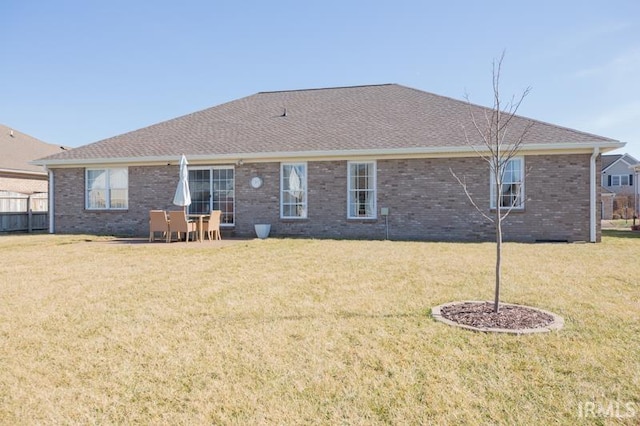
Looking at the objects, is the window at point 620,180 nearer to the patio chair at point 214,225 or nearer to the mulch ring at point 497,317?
the patio chair at point 214,225

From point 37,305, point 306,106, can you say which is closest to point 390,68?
point 306,106

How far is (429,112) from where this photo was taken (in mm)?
16953

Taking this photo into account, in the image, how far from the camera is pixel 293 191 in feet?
50.7

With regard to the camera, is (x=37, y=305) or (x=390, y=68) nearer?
(x=37, y=305)

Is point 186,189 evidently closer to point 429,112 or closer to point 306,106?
point 306,106

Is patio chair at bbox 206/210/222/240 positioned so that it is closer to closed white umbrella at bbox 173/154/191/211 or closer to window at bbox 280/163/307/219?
closed white umbrella at bbox 173/154/191/211

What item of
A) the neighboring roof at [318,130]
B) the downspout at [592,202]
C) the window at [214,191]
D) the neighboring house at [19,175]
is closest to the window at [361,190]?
the neighboring roof at [318,130]

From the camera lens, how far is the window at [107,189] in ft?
55.8

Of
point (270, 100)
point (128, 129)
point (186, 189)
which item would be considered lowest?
point (186, 189)

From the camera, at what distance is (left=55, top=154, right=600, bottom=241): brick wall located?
1334 centimetres

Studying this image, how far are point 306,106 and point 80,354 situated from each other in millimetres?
17159

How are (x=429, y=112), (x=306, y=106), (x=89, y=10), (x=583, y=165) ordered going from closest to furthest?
(x=583, y=165) → (x=89, y=10) → (x=429, y=112) → (x=306, y=106)

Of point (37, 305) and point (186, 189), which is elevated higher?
point (186, 189)

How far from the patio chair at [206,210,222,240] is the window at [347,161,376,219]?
4736 millimetres
